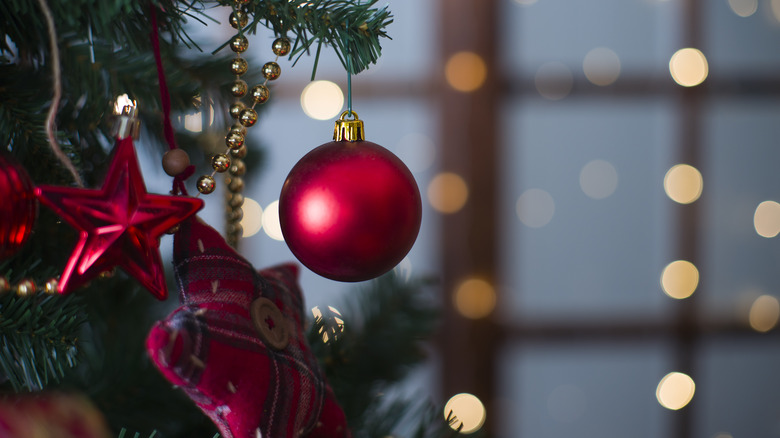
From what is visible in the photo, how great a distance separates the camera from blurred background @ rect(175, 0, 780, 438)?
1.27 meters

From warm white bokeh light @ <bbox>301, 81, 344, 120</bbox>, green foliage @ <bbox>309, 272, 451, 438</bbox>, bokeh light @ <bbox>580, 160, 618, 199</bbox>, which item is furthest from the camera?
bokeh light @ <bbox>580, 160, 618, 199</bbox>

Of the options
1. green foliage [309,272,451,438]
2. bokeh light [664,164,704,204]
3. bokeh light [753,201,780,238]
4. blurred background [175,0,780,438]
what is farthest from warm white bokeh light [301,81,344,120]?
bokeh light [753,201,780,238]

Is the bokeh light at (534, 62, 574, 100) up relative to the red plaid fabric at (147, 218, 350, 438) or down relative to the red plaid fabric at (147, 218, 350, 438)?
up

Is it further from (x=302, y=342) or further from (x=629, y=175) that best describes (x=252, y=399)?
(x=629, y=175)

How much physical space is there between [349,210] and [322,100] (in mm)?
951

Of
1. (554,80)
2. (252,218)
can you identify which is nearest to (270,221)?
(252,218)

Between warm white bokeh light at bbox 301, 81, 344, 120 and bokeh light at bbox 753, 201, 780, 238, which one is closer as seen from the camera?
warm white bokeh light at bbox 301, 81, 344, 120

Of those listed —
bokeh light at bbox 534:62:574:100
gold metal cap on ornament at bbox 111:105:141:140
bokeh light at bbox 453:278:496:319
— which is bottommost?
bokeh light at bbox 453:278:496:319

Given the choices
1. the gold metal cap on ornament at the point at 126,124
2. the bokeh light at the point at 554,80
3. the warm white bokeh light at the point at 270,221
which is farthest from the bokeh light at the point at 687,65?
the gold metal cap on ornament at the point at 126,124

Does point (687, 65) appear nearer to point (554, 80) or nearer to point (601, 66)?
point (601, 66)

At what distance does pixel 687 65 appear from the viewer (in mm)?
1313

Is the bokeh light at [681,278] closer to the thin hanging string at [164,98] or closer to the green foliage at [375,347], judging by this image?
the green foliage at [375,347]

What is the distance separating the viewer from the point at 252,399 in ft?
0.99

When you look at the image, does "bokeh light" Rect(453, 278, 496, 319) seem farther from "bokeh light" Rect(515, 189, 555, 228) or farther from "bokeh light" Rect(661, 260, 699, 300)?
"bokeh light" Rect(661, 260, 699, 300)
